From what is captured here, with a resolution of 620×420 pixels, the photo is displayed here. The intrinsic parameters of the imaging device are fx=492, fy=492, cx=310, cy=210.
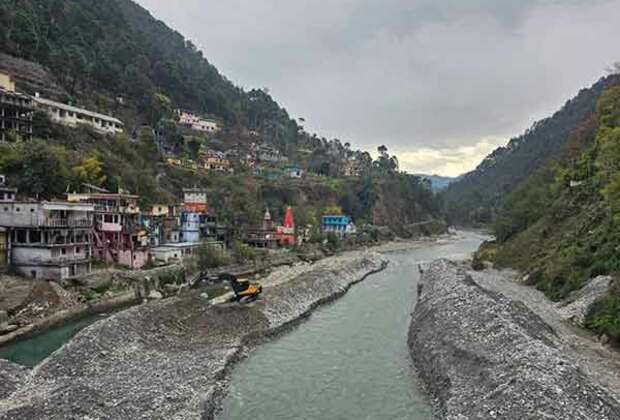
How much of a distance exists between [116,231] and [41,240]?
312 inches

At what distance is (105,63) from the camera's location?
84250 mm

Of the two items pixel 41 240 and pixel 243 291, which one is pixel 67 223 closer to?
pixel 41 240

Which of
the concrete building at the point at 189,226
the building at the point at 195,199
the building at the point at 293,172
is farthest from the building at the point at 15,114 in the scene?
the building at the point at 293,172

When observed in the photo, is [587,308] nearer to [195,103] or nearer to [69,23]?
[69,23]

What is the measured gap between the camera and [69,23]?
88.3 m

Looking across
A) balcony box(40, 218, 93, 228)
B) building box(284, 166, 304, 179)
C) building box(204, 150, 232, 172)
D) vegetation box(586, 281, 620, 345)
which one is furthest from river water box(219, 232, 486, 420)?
building box(284, 166, 304, 179)

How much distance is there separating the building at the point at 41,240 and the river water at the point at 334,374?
55.4 feet

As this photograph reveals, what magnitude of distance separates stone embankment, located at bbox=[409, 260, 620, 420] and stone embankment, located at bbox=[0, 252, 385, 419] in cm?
836

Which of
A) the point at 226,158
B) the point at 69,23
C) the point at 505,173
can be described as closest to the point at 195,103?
the point at 226,158

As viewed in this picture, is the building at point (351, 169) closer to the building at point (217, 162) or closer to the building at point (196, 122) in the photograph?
the building at point (196, 122)

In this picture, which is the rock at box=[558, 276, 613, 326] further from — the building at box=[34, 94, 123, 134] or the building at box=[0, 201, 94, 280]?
the building at box=[34, 94, 123, 134]

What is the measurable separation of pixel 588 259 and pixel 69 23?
90.7 metres

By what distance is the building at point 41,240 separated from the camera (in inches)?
1282

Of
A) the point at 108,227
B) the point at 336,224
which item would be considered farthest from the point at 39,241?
the point at 336,224
